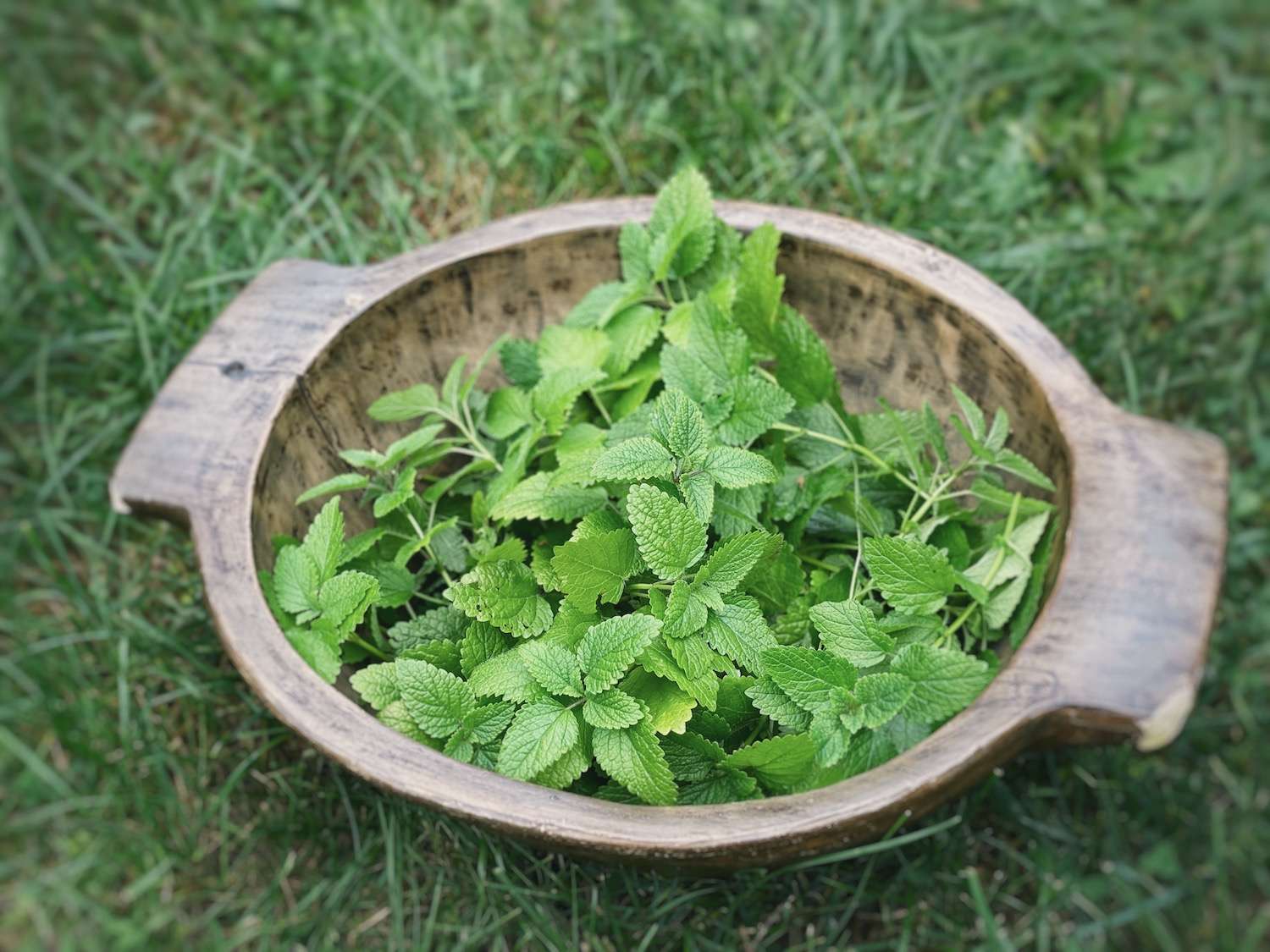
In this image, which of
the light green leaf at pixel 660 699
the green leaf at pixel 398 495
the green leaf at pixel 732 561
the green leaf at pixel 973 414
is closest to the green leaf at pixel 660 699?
the light green leaf at pixel 660 699

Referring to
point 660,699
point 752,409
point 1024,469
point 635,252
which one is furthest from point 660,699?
point 635,252

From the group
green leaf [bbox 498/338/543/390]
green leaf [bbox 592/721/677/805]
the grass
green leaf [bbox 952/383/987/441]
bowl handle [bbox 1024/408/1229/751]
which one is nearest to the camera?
bowl handle [bbox 1024/408/1229/751]

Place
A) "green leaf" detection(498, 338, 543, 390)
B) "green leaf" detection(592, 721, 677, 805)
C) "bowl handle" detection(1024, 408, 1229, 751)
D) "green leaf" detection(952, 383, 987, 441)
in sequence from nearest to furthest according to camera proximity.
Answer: "bowl handle" detection(1024, 408, 1229, 751) < "green leaf" detection(592, 721, 677, 805) < "green leaf" detection(952, 383, 987, 441) < "green leaf" detection(498, 338, 543, 390)

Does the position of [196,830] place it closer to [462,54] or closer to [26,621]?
[26,621]

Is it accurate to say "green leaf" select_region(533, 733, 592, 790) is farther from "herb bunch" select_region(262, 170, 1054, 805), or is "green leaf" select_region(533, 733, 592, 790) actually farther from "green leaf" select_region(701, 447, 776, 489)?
"green leaf" select_region(701, 447, 776, 489)

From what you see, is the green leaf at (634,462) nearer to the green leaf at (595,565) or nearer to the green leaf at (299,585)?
the green leaf at (595,565)

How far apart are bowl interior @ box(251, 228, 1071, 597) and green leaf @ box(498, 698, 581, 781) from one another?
35cm

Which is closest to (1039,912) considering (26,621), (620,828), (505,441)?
(620,828)

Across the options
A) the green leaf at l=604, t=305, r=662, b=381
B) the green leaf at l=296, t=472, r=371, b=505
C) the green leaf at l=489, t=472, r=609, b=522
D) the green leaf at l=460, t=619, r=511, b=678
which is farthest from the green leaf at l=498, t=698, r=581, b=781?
the green leaf at l=604, t=305, r=662, b=381

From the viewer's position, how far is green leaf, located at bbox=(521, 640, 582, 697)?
3.67 ft

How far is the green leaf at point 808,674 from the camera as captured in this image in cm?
111

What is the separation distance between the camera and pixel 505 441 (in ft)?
4.57

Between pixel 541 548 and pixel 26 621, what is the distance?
1123 millimetres

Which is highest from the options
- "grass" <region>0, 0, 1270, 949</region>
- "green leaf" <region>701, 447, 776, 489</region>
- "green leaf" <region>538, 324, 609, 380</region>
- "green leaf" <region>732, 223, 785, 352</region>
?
"green leaf" <region>732, 223, 785, 352</region>
